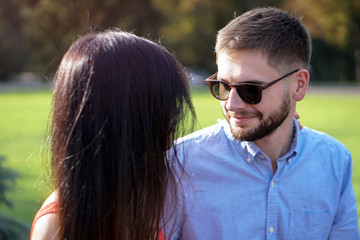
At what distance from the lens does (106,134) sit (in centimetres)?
174

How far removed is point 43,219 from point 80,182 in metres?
0.19

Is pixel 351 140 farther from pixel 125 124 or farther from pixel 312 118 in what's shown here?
pixel 125 124

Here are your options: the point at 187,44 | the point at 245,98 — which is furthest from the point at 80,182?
the point at 187,44

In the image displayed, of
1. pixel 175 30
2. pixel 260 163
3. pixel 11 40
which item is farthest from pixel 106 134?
pixel 11 40

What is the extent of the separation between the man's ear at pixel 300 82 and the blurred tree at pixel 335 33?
31819 mm

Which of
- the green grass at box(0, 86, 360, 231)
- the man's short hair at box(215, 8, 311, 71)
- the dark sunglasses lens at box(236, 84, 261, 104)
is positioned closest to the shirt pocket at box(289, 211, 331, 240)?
the dark sunglasses lens at box(236, 84, 261, 104)

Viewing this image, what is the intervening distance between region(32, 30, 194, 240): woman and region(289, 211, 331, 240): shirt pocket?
1.11 meters

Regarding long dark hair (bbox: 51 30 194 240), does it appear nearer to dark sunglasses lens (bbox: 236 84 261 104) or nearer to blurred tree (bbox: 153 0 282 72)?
dark sunglasses lens (bbox: 236 84 261 104)

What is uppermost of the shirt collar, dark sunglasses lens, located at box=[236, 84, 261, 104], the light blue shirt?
dark sunglasses lens, located at box=[236, 84, 261, 104]

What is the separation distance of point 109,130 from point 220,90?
3.87 ft

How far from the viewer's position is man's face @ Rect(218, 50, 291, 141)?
2682 millimetres

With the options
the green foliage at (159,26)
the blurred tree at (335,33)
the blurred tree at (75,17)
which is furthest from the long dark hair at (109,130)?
the blurred tree at (75,17)

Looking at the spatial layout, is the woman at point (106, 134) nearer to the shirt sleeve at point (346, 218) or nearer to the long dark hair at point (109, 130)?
the long dark hair at point (109, 130)

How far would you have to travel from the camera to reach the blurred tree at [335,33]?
34875 mm
